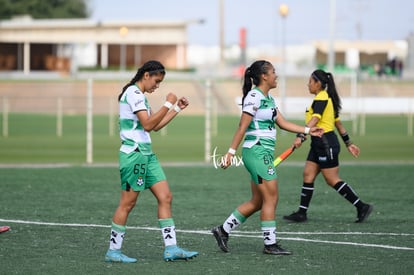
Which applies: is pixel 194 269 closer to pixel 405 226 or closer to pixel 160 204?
pixel 160 204

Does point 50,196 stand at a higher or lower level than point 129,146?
lower

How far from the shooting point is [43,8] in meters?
105

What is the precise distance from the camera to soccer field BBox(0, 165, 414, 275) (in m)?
10.5

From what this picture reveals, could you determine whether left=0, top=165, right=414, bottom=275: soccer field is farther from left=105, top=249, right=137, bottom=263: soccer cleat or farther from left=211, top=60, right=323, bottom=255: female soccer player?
left=211, top=60, right=323, bottom=255: female soccer player

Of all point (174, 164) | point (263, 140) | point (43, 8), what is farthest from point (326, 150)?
point (43, 8)

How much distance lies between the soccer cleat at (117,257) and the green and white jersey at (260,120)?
181cm

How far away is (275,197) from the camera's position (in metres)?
11.2

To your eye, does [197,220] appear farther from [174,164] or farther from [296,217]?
[174,164]

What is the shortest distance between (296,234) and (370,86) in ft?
179

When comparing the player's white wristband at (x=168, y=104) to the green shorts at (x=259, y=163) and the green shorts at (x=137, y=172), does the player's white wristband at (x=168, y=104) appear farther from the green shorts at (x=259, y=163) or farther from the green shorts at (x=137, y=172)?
the green shorts at (x=259, y=163)

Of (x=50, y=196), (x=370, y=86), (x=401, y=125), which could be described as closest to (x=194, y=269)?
(x=50, y=196)

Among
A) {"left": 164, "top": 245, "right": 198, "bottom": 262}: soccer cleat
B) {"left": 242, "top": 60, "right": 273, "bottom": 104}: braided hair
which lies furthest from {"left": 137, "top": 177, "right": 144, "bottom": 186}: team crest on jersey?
{"left": 242, "top": 60, "right": 273, "bottom": 104}: braided hair

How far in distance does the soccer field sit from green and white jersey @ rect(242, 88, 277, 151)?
1.25 meters

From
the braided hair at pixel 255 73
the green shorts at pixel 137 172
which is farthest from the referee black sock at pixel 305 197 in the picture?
the green shorts at pixel 137 172
